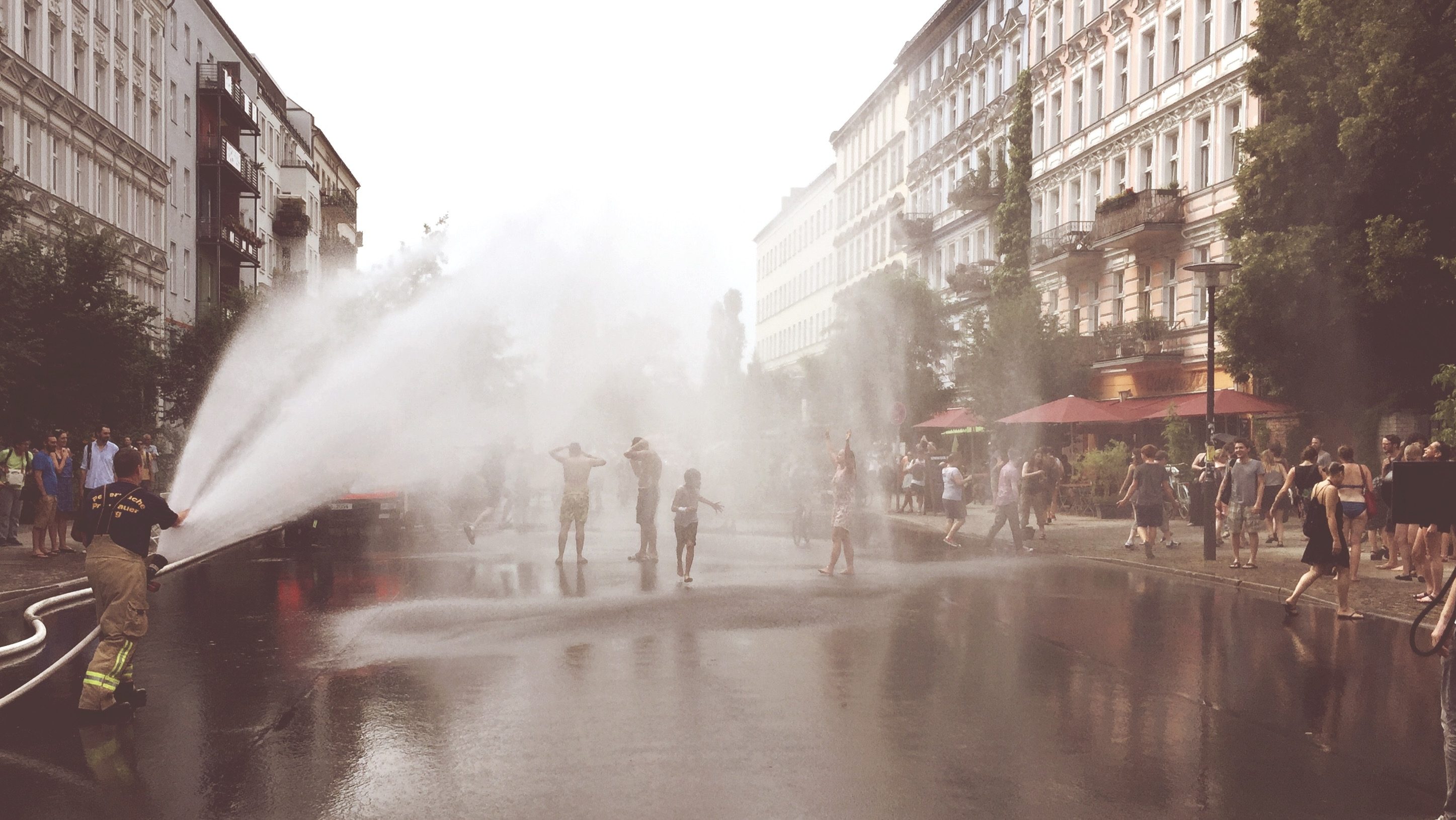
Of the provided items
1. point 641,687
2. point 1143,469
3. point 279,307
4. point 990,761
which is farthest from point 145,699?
point 279,307

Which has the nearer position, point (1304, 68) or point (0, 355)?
point (0, 355)

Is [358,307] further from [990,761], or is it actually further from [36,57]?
[990,761]

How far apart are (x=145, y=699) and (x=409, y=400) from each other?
27024mm

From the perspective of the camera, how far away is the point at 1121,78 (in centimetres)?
3984

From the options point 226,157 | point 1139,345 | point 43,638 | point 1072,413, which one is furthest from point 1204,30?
point 226,157

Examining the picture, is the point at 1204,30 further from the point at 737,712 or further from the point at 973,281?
the point at 737,712

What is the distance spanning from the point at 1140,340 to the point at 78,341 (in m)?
25.8

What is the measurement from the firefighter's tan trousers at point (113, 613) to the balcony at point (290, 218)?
60.8 meters

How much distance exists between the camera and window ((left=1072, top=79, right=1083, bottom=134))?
4269 centimetres

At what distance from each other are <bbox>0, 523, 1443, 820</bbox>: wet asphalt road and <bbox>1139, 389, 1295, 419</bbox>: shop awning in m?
15.4

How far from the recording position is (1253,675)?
971cm

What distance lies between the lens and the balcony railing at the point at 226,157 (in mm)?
52156

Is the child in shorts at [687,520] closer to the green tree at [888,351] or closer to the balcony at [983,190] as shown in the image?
the green tree at [888,351]

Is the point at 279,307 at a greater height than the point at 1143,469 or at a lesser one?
greater
